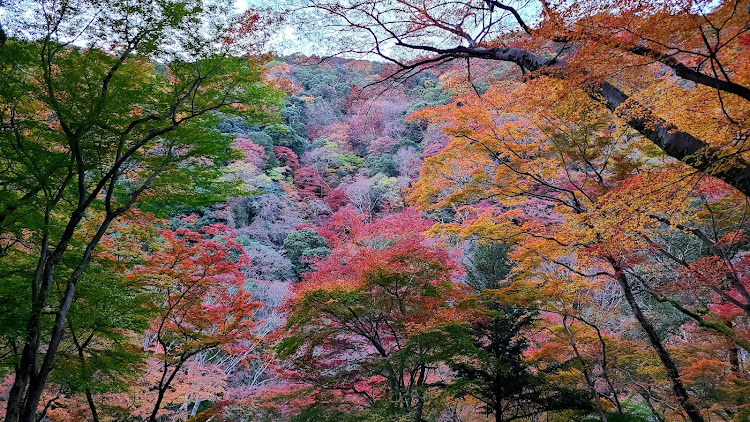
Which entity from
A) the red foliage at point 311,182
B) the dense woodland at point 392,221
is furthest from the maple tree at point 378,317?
the red foliage at point 311,182

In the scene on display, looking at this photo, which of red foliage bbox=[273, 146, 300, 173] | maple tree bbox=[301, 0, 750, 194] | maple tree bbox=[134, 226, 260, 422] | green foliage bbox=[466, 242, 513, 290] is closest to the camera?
maple tree bbox=[301, 0, 750, 194]

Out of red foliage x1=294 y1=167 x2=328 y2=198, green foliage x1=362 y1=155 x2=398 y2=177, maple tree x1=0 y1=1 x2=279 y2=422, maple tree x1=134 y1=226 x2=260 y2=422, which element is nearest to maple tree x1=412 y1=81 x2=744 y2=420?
maple tree x1=0 y1=1 x2=279 y2=422

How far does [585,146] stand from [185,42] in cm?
690

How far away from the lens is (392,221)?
32.8 ft

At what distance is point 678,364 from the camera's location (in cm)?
916

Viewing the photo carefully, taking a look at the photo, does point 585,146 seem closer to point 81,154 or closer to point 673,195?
point 673,195

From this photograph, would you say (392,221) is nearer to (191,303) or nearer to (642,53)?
(191,303)

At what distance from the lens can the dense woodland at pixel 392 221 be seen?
426 centimetres

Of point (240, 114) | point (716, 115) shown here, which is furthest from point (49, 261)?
point (716, 115)

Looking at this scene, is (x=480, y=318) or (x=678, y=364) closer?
(x=480, y=318)

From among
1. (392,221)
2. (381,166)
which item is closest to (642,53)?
(392,221)

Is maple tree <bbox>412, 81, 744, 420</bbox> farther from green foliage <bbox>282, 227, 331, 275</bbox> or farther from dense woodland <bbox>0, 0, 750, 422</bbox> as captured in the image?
green foliage <bbox>282, 227, 331, 275</bbox>

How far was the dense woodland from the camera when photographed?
4258mm

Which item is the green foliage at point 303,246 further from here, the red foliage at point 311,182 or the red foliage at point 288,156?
the red foliage at point 288,156
